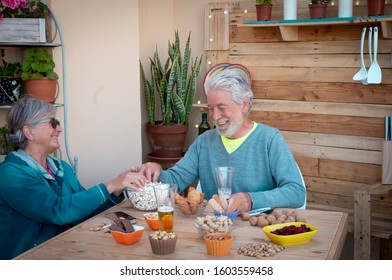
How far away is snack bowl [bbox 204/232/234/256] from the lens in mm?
1894

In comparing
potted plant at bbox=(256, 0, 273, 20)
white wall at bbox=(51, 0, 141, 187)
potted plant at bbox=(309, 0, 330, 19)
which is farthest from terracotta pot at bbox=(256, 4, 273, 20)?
white wall at bbox=(51, 0, 141, 187)

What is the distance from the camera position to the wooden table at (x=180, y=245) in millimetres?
1937

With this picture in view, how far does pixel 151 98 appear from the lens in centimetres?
421

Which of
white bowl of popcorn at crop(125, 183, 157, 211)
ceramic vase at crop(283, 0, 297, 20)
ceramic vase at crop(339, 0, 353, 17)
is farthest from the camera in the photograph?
ceramic vase at crop(283, 0, 297, 20)

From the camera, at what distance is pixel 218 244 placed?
1892 millimetres

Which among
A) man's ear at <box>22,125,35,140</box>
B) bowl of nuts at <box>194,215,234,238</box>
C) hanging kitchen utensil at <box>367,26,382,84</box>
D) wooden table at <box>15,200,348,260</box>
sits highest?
hanging kitchen utensil at <box>367,26,382,84</box>

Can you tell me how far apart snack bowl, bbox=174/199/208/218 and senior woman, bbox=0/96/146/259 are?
10.1 inches

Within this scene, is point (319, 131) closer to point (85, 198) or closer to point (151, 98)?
point (151, 98)

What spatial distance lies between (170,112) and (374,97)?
4.66 feet

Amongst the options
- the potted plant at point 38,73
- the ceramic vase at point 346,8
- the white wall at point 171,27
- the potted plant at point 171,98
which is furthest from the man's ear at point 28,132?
the ceramic vase at point 346,8

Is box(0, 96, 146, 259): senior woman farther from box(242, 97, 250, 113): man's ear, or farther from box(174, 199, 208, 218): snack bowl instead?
box(242, 97, 250, 113): man's ear

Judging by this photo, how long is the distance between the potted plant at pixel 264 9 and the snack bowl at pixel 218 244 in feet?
7.07

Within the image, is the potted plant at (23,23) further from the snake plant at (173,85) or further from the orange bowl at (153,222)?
the orange bowl at (153,222)
